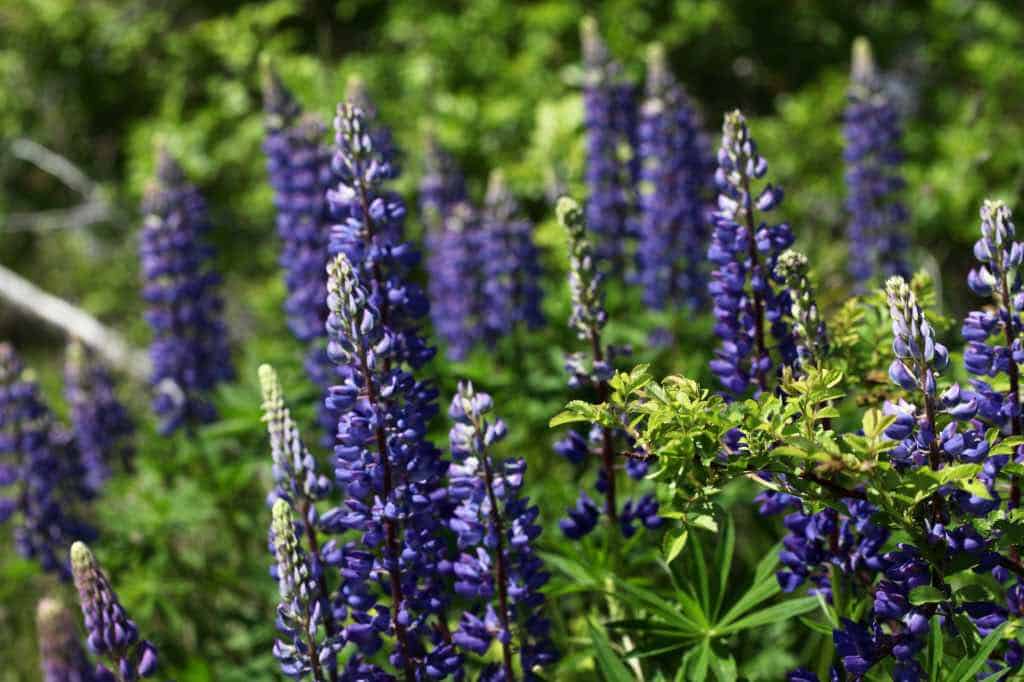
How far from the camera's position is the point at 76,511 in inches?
163

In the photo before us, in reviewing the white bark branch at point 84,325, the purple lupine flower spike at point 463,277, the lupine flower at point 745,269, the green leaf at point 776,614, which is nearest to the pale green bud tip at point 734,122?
the lupine flower at point 745,269

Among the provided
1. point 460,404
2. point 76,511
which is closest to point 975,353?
point 460,404

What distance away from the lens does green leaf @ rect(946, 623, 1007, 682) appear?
187 centimetres

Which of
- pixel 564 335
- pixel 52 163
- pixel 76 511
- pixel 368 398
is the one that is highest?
pixel 52 163

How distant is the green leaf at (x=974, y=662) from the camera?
187 centimetres

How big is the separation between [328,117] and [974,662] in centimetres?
608

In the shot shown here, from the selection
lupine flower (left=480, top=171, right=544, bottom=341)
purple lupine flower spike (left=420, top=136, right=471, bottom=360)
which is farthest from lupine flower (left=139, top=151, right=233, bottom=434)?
lupine flower (left=480, top=171, right=544, bottom=341)

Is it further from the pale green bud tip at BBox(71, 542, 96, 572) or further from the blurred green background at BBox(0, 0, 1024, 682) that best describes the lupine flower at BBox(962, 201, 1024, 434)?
the pale green bud tip at BBox(71, 542, 96, 572)

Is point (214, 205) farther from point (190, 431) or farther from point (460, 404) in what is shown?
point (460, 404)

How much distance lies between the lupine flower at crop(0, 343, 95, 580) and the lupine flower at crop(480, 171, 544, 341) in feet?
5.84

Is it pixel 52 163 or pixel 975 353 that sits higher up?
pixel 52 163

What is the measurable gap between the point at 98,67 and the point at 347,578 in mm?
8788

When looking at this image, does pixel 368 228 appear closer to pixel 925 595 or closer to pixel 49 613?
pixel 49 613

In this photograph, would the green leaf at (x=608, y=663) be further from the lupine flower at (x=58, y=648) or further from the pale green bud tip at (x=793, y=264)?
the lupine flower at (x=58, y=648)
